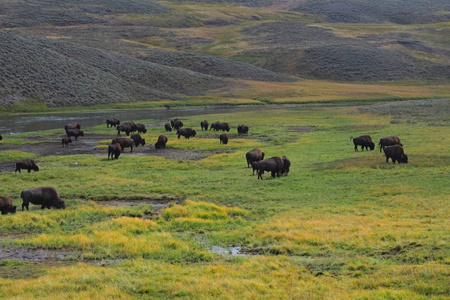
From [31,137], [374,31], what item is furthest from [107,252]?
[374,31]

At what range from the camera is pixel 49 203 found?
20.6m

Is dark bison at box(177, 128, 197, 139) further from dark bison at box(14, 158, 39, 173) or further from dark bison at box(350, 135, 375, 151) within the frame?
dark bison at box(14, 158, 39, 173)

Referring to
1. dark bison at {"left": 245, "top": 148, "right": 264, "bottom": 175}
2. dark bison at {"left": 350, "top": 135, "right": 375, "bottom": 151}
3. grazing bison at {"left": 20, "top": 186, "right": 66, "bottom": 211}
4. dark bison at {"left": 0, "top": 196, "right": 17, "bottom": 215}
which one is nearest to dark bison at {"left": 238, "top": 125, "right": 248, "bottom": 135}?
dark bison at {"left": 350, "top": 135, "right": 375, "bottom": 151}

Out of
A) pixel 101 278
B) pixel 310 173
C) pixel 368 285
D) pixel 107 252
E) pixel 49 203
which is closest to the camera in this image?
pixel 368 285

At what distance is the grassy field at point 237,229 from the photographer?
11664mm

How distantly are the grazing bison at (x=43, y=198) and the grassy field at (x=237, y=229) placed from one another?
469mm

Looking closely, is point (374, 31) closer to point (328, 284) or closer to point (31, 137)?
point (31, 137)

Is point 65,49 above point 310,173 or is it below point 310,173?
above

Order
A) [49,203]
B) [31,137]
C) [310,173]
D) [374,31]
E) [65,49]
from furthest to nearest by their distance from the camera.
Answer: [374,31]
[65,49]
[31,137]
[310,173]
[49,203]

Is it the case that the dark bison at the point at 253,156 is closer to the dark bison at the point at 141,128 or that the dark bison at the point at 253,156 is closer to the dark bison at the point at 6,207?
the dark bison at the point at 6,207

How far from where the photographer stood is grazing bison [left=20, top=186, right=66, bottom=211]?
20453 millimetres

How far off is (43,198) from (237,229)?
7.34 m

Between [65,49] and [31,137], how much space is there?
64.6 meters

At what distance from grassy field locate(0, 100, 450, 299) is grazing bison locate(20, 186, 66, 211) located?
469 mm
